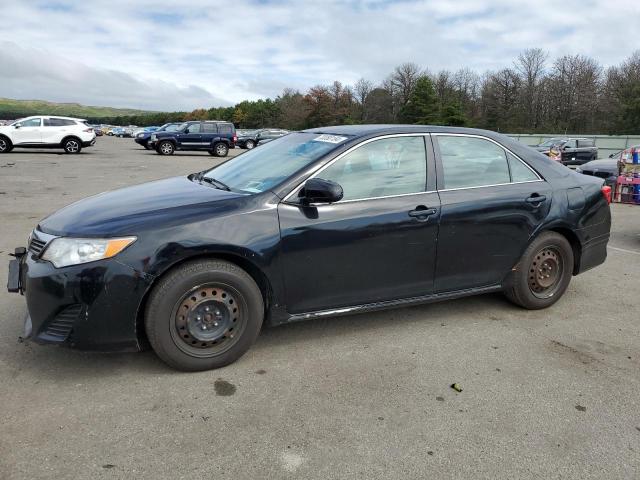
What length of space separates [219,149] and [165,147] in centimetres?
279

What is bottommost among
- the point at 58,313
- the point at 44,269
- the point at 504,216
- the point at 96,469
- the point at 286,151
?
the point at 96,469

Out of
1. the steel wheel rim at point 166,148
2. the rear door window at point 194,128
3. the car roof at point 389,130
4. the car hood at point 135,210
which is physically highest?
the rear door window at point 194,128

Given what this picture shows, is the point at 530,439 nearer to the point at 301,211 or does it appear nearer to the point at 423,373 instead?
the point at 423,373

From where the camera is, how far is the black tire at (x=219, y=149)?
27391 mm

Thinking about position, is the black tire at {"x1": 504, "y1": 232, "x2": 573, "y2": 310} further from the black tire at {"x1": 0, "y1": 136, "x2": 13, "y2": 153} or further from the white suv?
the black tire at {"x1": 0, "y1": 136, "x2": 13, "y2": 153}

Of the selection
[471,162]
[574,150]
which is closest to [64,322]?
[471,162]

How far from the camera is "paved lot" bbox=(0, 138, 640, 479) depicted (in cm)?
→ 242

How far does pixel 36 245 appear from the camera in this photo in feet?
10.5

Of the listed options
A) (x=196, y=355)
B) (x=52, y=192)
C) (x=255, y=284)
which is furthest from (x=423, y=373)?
(x=52, y=192)

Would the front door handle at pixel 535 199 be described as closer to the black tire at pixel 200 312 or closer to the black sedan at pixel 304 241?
the black sedan at pixel 304 241

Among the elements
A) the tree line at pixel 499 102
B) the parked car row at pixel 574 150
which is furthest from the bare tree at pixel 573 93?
the parked car row at pixel 574 150

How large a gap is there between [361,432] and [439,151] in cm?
226

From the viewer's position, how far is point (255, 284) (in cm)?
329

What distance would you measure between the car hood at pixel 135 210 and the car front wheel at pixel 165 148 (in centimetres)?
2448
